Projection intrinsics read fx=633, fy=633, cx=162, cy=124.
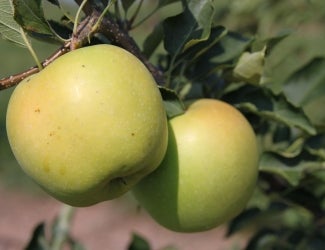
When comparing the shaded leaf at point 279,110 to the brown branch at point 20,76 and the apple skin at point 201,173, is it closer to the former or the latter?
the apple skin at point 201,173

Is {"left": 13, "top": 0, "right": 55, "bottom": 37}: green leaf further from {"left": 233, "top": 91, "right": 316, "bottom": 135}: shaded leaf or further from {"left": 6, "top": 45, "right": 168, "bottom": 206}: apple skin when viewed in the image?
{"left": 233, "top": 91, "right": 316, "bottom": 135}: shaded leaf

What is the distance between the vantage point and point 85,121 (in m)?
0.73

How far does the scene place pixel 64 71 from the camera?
0.75 meters

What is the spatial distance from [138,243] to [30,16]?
2.05 feet

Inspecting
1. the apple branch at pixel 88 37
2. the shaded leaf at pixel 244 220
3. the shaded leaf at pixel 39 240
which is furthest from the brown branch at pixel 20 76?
the shaded leaf at pixel 244 220

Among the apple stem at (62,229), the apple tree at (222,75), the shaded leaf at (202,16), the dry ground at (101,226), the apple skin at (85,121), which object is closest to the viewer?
the apple skin at (85,121)

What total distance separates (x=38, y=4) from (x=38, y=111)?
6.4 inches

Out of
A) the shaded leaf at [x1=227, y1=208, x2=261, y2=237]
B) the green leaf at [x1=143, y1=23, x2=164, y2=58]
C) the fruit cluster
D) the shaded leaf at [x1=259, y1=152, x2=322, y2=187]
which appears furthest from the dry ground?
the fruit cluster

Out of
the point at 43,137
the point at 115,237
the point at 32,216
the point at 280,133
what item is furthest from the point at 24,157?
the point at 32,216

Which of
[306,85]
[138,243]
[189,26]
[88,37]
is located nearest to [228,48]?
[189,26]

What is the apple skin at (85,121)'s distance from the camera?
2.41ft

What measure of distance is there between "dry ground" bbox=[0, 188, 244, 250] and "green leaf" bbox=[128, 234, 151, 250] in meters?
1.85

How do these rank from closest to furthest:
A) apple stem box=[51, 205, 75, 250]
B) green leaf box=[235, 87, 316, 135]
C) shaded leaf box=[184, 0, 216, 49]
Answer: shaded leaf box=[184, 0, 216, 49] → green leaf box=[235, 87, 316, 135] → apple stem box=[51, 205, 75, 250]

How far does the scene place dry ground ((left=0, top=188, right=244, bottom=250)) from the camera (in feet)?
11.0
